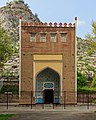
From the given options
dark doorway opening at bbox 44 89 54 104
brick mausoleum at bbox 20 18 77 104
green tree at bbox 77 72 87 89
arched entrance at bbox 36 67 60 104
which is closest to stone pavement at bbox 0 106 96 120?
brick mausoleum at bbox 20 18 77 104

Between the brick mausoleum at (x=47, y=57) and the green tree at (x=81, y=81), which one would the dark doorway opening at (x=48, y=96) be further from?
the green tree at (x=81, y=81)

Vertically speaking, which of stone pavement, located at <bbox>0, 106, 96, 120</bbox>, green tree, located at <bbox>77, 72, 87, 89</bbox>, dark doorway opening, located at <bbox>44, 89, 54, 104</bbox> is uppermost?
green tree, located at <bbox>77, 72, 87, 89</bbox>

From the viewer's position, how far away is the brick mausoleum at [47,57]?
116 feet

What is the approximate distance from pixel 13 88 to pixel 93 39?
13.8m

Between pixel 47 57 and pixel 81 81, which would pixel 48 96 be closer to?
pixel 47 57

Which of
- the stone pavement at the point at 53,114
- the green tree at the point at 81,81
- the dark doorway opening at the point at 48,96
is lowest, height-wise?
the stone pavement at the point at 53,114

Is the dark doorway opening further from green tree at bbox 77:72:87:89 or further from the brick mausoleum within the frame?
green tree at bbox 77:72:87:89

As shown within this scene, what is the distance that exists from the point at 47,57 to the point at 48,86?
3692mm

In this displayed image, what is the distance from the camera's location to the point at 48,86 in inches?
1478

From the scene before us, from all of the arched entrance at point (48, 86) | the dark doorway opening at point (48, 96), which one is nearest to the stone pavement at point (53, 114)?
the arched entrance at point (48, 86)

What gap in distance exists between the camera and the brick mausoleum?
35469mm

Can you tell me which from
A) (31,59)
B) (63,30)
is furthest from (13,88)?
(63,30)

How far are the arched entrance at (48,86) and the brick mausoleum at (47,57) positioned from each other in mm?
253

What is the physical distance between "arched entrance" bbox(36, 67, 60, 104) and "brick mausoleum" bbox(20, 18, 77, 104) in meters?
0.25
